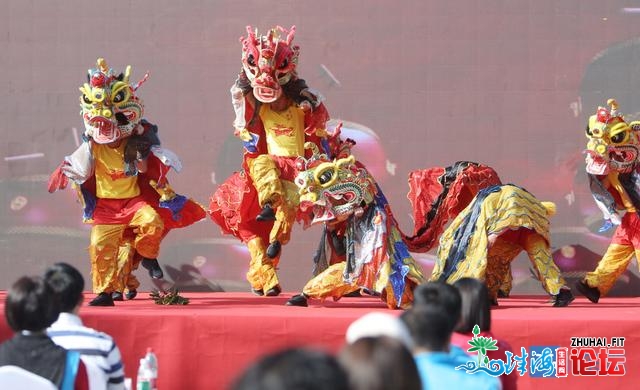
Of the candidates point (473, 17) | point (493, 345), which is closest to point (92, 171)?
point (473, 17)

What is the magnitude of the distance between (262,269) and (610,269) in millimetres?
1955

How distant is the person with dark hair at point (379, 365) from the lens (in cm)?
170

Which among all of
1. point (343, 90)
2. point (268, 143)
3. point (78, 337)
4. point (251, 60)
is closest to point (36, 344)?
point (78, 337)

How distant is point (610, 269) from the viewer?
6.10 metres

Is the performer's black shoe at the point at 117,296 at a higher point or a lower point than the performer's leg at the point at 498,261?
lower

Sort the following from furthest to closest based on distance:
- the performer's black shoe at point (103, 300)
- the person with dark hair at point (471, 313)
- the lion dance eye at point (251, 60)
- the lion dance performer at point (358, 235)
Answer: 1. the lion dance eye at point (251, 60)
2. the performer's black shoe at point (103, 300)
3. the lion dance performer at point (358, 235)
4. the person with dark hair at point (471, 313)

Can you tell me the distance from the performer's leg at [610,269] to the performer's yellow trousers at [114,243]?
7.82 ft

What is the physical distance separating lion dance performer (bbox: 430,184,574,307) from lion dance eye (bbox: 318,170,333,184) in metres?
0.68

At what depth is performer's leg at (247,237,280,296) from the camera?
639 cm

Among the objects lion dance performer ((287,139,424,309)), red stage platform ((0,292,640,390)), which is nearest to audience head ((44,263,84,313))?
red stage platform ((0,292,640,390))

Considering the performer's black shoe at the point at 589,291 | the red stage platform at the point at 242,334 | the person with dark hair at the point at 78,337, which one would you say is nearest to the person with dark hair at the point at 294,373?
the person with dark hair at the point at 78,337

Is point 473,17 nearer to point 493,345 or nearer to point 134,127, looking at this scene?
point 134,127

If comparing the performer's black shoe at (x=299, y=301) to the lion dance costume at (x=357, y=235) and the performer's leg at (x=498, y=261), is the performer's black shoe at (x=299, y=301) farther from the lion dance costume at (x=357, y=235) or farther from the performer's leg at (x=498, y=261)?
the performer's leg at (x=498, y=261)

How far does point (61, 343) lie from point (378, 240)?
8.37 ft
